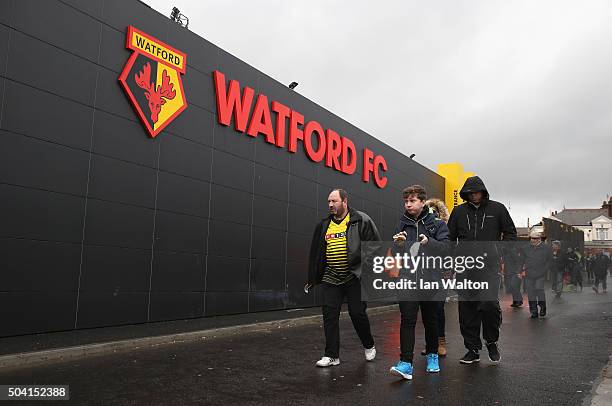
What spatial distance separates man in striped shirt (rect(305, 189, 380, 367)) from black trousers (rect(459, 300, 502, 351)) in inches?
44.8

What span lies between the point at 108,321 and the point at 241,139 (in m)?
5.19

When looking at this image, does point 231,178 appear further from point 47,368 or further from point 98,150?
point 47,368

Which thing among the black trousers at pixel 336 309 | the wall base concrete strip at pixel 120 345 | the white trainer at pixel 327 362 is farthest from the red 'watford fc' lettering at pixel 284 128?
the white trainer at pixel 327 362

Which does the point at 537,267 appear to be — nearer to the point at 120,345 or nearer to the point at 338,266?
the point at 338,266

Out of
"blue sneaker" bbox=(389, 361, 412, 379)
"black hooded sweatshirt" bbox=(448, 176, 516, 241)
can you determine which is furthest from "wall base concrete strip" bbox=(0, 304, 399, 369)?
"black hooded sweatshirt" bbox=(448, 176, 516, 241)

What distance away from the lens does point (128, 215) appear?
355 inches

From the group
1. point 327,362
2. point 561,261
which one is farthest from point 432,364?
point 561,261

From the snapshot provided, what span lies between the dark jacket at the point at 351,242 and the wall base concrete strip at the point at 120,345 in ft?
9.21

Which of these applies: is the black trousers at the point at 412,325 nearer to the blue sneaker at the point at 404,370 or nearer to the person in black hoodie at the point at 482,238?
the blue sneaker at the point at 404,370

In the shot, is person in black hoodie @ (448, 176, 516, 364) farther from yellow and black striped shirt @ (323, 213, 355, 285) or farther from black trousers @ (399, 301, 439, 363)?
yellow and black striped shirt @ (323, 213, 355, 285)

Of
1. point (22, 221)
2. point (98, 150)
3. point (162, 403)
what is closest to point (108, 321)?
point (22, 221)

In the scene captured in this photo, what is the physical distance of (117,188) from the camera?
8.84 m

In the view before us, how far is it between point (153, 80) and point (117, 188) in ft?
7.49

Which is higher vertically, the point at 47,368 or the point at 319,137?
the point at 319,137
